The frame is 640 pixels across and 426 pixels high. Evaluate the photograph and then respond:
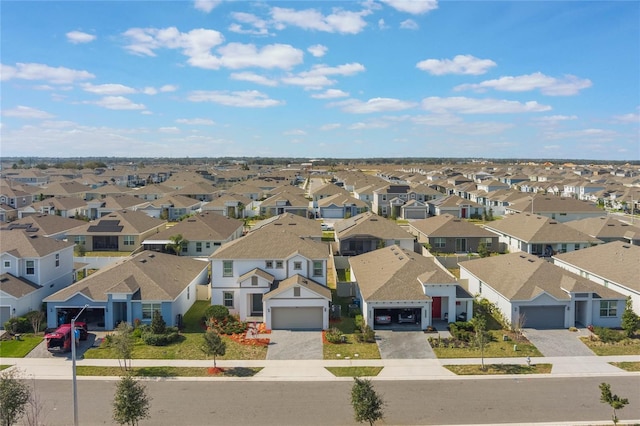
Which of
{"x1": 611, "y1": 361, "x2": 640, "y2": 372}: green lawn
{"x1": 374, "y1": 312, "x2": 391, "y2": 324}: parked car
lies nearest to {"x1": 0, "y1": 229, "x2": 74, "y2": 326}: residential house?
{"x1": 374, "y1": 312, "x2": 391, "y2": 324}: parked car

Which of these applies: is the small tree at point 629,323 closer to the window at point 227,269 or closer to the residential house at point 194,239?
the window at point 227,269

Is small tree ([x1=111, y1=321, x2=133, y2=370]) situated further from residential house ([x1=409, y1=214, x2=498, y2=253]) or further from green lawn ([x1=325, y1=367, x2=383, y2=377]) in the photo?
residential house ([x1=409, y1=214, x2=498, y2=253])

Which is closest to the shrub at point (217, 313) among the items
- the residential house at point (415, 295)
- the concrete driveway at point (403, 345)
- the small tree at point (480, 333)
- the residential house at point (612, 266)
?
the residential house at point (415, 295)

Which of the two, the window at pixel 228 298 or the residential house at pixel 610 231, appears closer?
the window at pixel 228 298

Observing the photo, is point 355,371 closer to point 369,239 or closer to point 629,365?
point 629,365

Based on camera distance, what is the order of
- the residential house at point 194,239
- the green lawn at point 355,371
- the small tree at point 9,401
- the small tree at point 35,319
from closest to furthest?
the small tree at point 9,401
the green lawn at point 355,371
the small tree at point 35,319
the residential house at point 194,239

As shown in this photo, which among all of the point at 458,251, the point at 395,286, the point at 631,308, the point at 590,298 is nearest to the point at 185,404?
the point at 395,286
